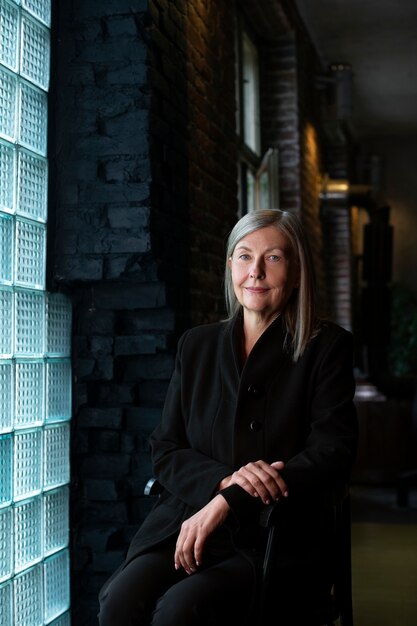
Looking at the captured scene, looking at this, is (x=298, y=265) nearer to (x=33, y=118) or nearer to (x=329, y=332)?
(x=329, y=332)

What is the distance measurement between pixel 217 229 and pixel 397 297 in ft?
19.9

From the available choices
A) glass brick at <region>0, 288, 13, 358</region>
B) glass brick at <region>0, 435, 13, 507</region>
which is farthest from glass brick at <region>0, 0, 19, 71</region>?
glass brick at <region>0, 435, 13, 507</region>

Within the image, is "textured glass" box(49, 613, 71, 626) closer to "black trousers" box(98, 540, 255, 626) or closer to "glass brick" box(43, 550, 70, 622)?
"glass brick" box(43, 550, 70, 622)

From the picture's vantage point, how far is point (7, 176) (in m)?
2.36

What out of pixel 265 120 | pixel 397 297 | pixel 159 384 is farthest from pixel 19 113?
pixel 397 297

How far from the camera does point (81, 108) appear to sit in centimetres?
268

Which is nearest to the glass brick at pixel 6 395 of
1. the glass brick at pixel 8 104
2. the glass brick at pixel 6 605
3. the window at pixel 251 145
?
the glass brick at pixel 6 605

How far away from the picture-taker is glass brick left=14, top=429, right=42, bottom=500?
7.77 feet

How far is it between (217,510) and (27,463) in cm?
86

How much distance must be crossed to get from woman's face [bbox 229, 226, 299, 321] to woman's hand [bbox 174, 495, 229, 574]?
0.52 meters

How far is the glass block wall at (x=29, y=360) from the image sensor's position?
232 cm

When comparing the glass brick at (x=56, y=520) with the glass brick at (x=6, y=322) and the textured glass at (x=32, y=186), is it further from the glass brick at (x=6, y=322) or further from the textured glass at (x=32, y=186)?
the textured glass at (x=32, y=186)

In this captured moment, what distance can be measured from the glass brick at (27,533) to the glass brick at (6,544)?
0.03 m

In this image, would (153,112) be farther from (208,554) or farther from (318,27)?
(318,27)
